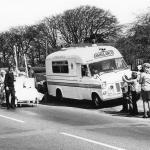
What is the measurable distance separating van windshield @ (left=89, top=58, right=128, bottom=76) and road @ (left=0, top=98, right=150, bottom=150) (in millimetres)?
3019

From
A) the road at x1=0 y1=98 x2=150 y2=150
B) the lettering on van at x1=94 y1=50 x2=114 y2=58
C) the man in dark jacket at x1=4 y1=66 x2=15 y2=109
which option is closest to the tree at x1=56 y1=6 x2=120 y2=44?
the lettering on van at x1=94 y1=50 x2=114 y2=58

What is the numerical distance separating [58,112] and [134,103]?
12.4ft

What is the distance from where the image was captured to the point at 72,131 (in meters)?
13.1

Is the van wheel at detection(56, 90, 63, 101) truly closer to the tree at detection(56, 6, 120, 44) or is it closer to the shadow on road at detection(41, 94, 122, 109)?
the shadow on road at detection(41, 94, 122, 109)

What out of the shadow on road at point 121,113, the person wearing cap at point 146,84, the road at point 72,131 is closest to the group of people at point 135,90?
the person wearing cap at point 146,84

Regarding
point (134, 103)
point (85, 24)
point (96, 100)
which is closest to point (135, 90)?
point (134, 103)

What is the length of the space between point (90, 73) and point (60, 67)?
2.89m

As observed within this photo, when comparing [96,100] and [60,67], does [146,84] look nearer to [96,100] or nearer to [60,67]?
[96,100]

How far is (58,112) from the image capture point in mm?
19500

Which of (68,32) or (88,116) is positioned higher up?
(68,32)

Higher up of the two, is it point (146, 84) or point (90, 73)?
point (90, 73)

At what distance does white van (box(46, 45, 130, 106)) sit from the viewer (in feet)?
66.9

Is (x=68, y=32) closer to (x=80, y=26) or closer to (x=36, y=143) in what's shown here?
(x=80, y=26)

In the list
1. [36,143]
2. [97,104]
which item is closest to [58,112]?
[97,104]
